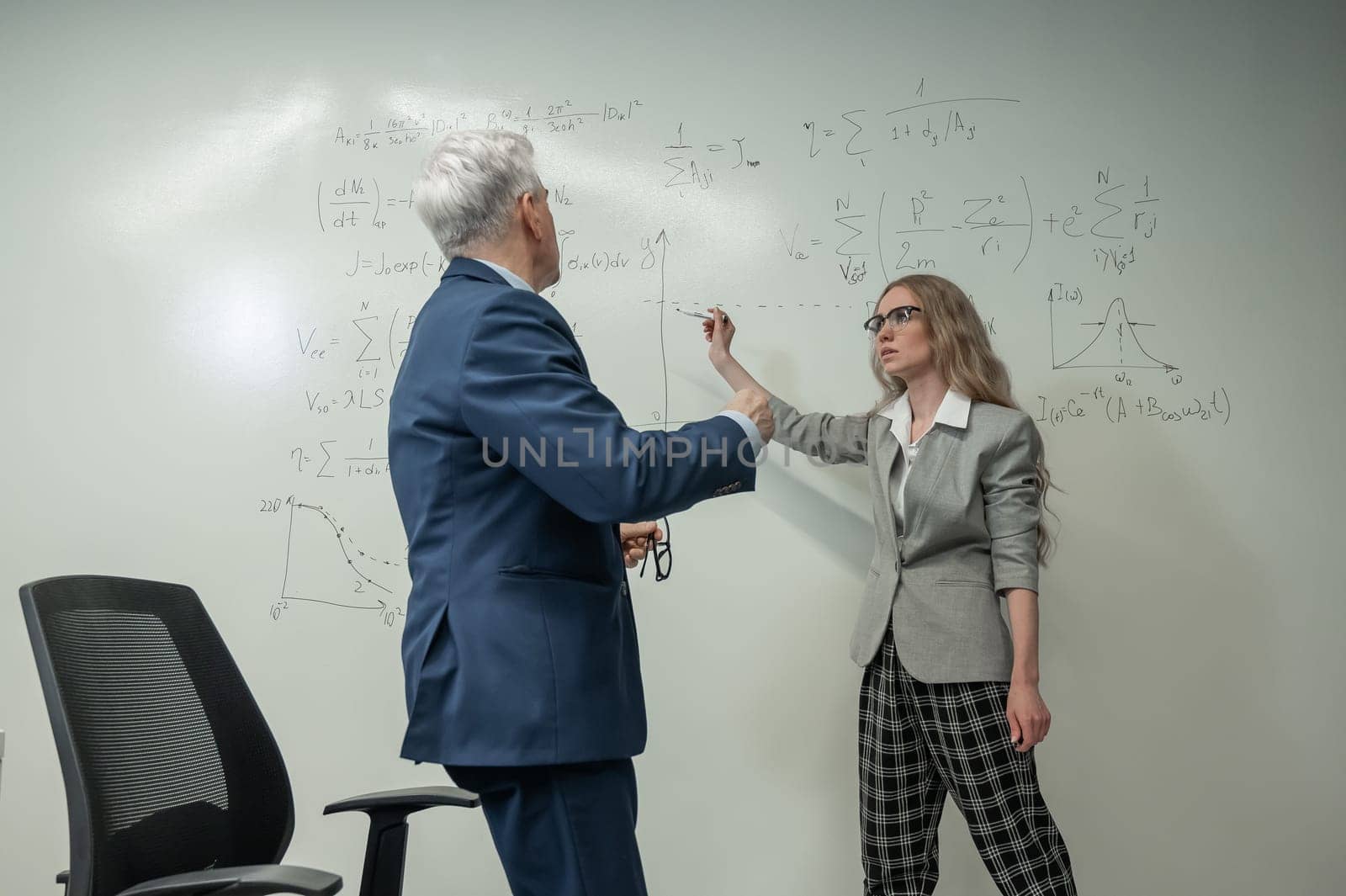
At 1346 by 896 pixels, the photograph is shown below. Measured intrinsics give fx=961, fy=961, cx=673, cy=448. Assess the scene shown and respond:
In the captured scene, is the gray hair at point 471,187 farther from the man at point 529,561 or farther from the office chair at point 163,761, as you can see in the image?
the office chair at point 163,761

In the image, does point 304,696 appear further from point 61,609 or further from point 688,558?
point 61,609

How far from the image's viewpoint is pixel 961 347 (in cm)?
194

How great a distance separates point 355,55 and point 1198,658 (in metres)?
2.52

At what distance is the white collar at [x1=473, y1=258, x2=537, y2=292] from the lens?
1275mm

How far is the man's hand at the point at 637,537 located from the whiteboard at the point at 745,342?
74 centimetres

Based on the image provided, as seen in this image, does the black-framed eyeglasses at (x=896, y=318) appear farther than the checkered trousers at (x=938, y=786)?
Yes

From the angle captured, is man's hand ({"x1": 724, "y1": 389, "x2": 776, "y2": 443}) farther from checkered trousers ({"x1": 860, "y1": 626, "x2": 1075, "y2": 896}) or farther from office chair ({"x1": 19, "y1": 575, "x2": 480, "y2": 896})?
checkered trousers ({"x1": 860, "y1": 626, "x2": 1075, "y2": 896})

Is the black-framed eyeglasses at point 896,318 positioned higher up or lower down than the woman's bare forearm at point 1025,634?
higher up

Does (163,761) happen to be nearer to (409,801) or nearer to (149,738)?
(149,738)

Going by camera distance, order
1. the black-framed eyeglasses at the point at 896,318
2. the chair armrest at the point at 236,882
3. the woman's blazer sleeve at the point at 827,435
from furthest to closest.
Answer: the woman's blazer sleeve at the point at 827,435 → the black-framed eyeglasses at the point at 896,318 → the chair armrest at the point at 236,882

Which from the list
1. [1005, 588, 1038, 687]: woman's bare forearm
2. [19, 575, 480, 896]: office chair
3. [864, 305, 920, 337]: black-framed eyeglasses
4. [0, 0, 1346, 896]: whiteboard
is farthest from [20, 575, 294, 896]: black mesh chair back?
[864, 305, 920, 337]: black-framed eyeglasses

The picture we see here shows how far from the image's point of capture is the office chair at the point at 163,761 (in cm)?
100

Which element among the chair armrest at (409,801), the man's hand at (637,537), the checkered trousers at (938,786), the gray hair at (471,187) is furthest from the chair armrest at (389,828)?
the checkered trousers at (938,786)

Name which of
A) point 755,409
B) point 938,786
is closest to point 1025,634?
point 938,786
